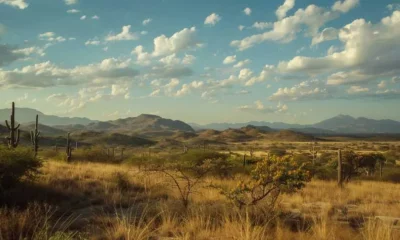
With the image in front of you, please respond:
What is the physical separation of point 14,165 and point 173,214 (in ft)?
19.7

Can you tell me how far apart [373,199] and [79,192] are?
12912mm

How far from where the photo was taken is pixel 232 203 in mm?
11055

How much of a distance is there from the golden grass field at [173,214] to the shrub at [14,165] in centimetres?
65

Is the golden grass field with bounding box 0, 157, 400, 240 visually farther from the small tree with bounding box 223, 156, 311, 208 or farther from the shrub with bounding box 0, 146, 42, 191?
the shrub with bounding box 0, 146, 42, 191

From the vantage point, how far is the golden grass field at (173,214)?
8125mm

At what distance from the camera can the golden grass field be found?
26.7 ft

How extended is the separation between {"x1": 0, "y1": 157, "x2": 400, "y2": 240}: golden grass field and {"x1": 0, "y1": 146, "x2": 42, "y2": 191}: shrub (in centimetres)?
65

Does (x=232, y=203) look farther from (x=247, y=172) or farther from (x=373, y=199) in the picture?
(x=247, y=172)

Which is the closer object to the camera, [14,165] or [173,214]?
[173,214]

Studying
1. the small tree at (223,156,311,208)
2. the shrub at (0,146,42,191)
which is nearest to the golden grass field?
the small tree at (223,156,311,208)

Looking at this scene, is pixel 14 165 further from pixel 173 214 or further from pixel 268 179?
pixel 268 179

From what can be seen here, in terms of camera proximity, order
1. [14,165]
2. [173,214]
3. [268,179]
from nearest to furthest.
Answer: [173,214], [268,179], [14,165]

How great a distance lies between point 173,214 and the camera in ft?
36.0

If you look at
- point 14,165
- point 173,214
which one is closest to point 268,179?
point 173,214
